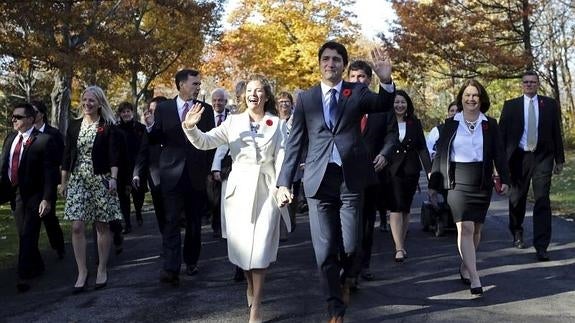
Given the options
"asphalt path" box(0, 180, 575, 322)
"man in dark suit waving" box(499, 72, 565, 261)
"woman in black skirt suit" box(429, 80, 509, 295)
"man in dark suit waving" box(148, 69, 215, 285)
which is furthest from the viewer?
"man in dark suit waving" box(499, 72, 565, 261)

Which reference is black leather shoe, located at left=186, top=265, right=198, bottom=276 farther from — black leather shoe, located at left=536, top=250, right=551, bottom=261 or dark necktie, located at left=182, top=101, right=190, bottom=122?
black leather shoe, located at left=536, top=250, right=551, bottom=261

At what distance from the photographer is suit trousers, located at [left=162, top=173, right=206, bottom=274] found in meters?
6.48

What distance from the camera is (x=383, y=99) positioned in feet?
15.6

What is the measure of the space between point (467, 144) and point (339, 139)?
69.4 inches

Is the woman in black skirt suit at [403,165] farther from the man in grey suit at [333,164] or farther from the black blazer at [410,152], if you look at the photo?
the man in grey suit at [333,164]

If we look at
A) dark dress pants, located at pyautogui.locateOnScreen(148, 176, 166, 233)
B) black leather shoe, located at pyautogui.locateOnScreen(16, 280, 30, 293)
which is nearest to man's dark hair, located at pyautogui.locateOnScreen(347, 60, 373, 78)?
dark dress pants, located at pyautogui.locateOnScreen(148, 176, 166, 233)

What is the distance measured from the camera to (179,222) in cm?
662

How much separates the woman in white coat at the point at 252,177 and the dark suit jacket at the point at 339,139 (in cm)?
41

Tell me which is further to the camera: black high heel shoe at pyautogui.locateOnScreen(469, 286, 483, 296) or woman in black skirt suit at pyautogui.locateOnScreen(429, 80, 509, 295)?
woman in black skirt suit at pyautogui.locateOnScreen(429, 80, 509, 295)

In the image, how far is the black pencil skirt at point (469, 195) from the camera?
6.00 m

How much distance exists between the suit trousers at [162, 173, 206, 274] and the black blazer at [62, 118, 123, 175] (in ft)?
1.99

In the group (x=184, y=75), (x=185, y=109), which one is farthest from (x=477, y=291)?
(x=184, y=75)

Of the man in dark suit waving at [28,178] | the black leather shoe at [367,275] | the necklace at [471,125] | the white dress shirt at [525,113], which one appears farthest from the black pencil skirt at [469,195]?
the man in dark suit waving at [28,178]

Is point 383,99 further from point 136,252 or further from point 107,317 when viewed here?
point 136,252
